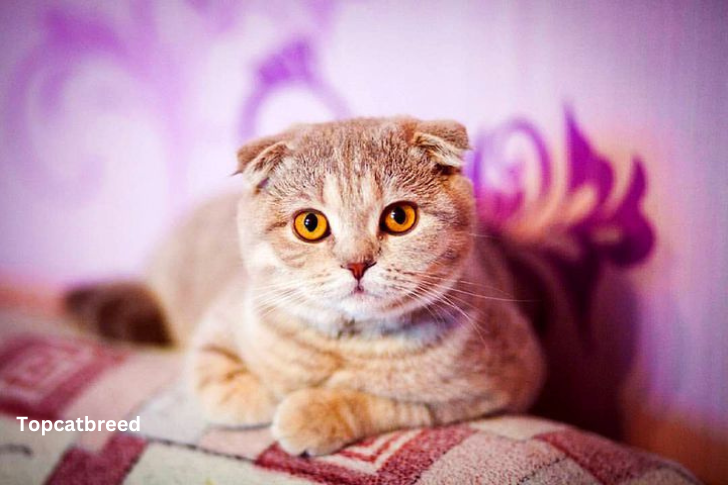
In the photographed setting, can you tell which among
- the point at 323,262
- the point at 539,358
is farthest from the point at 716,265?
the point at 323,262

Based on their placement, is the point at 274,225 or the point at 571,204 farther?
the point at 571,204

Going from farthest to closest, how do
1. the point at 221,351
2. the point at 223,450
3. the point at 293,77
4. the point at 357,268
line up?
the point at 293,77 < the point at 221,351 < the point at 223,450 < the point at 357,268

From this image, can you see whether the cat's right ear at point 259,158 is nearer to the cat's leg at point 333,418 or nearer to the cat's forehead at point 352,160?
the cat's forehead at point 352,160

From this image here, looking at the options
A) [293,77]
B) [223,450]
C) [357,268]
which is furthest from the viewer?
[293,77]

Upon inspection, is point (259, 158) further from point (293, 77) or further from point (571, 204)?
point (571, 204)

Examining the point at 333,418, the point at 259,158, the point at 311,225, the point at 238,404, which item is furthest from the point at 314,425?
the point at 259,158

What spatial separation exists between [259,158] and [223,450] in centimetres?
44

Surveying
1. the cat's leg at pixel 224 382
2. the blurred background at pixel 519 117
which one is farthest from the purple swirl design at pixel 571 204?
the cat's leg at pixel 224 382

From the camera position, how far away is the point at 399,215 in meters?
0.80

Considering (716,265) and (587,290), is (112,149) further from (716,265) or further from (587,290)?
(716,265)

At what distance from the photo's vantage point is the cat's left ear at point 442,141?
0.80 metres

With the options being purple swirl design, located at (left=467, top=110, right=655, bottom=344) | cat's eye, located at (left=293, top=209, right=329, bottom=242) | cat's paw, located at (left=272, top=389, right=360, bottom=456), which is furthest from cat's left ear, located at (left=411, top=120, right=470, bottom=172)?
cat's paw, located at (left=272, top=389, right=360, bottom=456)

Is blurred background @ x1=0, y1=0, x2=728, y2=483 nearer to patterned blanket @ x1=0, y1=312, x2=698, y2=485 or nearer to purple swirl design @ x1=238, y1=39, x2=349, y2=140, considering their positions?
purple swirl design @ x1=238, y1=39, x2=349, y2=140

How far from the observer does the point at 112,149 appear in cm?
149
